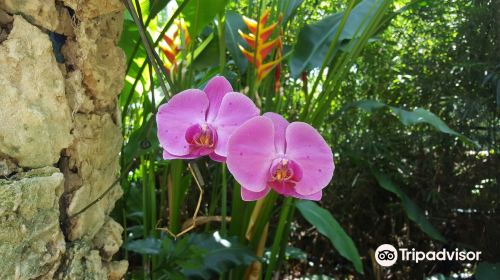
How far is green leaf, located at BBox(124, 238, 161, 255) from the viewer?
99cm

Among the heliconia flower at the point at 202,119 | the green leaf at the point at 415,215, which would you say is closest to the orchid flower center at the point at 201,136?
the heliconia flower at the point at 202,119

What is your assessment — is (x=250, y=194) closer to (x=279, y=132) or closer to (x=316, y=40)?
(x=279, y=132)

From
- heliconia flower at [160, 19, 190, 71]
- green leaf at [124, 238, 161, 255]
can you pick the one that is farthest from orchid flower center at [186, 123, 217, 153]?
heliconia flower at [160, 19, 190, 71]

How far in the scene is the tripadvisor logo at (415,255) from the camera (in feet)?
6.04

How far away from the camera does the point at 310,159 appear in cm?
44

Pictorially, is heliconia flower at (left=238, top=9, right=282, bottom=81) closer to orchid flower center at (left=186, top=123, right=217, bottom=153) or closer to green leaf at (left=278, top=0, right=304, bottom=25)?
green leaf at (left=278, top=0, right=304, bottom=25)

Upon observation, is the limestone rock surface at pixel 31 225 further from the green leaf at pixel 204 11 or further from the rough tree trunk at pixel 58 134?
the green leaf at pixel 204 11

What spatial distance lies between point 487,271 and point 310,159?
1.50 metres

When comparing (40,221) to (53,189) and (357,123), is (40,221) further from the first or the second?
(357,123)

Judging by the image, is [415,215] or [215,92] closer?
[215,92]

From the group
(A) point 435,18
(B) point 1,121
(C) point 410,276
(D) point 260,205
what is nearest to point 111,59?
(B) point 1,121

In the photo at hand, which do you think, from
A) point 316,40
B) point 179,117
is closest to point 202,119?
point 179,117

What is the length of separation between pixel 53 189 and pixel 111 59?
23cm

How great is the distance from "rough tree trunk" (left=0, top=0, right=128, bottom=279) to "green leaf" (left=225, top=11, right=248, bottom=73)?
0.64 m
